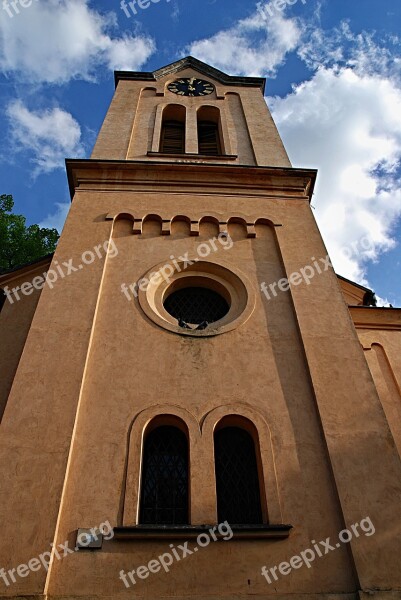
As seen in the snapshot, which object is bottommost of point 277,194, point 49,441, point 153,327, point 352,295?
point 49,441

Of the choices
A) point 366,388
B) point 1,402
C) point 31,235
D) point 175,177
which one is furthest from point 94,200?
point 31,235

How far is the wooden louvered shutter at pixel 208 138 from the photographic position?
14531 millimetres

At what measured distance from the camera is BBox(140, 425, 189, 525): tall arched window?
5.97 meters

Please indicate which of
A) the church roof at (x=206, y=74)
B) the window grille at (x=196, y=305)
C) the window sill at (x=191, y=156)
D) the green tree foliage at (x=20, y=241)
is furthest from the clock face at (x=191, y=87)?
the window grille at (x=196, y=305)

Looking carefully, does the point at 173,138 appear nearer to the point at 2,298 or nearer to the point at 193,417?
the point at 2,298

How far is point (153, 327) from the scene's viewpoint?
7816mm

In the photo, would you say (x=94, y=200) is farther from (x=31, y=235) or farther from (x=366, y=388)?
(x=31, y=235)

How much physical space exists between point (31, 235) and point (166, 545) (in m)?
15.8

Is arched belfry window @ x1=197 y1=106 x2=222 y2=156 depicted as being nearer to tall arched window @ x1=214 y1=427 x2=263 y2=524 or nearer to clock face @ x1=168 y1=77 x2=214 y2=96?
clock face @ x1=168 y1=77 x2=214 y2=96

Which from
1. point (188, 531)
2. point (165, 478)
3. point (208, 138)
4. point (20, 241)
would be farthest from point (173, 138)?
point (188, 531)

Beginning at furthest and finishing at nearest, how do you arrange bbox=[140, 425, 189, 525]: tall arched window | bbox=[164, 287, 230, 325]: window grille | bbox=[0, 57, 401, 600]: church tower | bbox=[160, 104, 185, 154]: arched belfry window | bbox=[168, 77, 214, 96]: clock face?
bbox=[168, 77, 214, 96]: clock face → bbox=[160, 104, 185, 154]: arched belfry window → bbox=[164, 287, 230, 325]: window grille → bbox=[140, 425, 189, 525]: tall arched window → bbox=[0, 57, 401, 600]: church tower

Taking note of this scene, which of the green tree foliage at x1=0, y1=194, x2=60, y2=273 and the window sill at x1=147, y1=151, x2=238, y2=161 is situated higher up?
the green tree foliage at x1=0, y1=194, x2=60, y2=273

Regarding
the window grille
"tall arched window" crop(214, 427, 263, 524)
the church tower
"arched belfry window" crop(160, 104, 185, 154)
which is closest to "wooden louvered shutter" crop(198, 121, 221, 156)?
"arched belfry window" crop(160, 104, 185, 154)

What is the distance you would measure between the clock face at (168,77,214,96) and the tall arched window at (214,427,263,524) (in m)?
13.6
